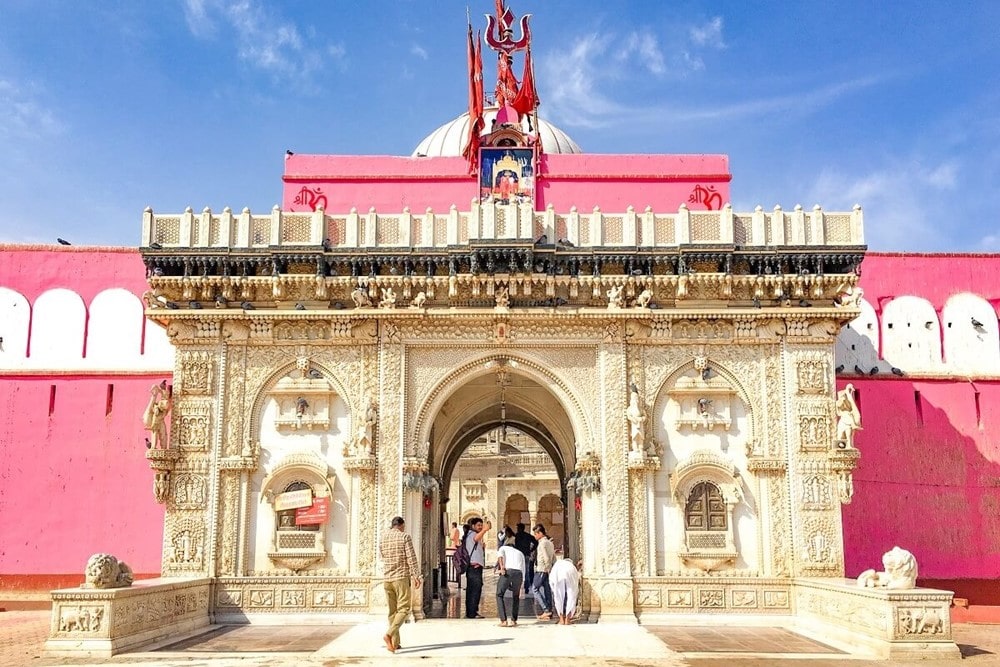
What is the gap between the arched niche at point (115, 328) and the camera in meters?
15.9

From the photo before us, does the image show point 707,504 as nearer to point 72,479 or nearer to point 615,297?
point 615,297

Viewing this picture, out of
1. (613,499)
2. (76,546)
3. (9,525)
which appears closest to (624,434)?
(613,499)

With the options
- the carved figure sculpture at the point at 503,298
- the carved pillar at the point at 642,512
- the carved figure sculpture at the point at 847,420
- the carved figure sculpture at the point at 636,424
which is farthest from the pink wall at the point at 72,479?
the carved figure sculpture at the point at 847,420

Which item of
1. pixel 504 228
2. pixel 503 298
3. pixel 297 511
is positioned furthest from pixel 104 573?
pixel 504 228

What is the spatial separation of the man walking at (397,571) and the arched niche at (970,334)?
10.4m

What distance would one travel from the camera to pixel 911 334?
16188mm

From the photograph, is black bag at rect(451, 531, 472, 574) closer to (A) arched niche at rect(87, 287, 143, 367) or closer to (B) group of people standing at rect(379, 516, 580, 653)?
(B) group of people standing at rect(379, 516, 580, 653)

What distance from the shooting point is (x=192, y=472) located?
1322cm

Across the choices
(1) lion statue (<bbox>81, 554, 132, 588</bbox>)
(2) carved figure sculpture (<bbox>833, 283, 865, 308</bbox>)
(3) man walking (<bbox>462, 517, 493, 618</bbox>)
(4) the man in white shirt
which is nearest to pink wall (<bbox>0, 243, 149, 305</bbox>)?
(1) lion statue (<bbox>81, 554, 132, 588</bbox>)

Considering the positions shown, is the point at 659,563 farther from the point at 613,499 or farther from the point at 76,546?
the point at 76,546

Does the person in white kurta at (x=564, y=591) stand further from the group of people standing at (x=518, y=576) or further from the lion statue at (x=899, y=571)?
the lion statue at (x=899, y=571)

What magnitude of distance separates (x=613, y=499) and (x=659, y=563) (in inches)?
41.8

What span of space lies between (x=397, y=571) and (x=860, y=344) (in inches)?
376

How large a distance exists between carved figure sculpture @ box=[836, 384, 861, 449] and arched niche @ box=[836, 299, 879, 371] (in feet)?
10.5
